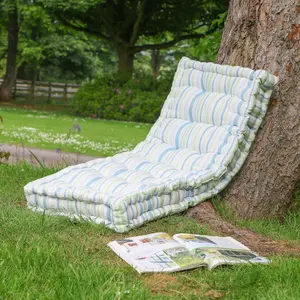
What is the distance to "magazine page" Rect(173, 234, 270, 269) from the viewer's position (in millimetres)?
4180

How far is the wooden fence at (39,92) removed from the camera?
33.1 metres

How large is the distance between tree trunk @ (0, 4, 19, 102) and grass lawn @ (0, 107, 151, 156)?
337 inches

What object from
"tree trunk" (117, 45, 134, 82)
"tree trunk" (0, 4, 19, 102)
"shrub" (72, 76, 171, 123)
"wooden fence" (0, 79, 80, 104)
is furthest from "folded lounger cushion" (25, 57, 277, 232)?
"wooden fence" (0, 79, 80, 104)

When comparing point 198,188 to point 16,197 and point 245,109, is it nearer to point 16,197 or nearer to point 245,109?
point 245,109

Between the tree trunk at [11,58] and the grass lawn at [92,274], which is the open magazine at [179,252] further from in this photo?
the tree trunk at [11,58]

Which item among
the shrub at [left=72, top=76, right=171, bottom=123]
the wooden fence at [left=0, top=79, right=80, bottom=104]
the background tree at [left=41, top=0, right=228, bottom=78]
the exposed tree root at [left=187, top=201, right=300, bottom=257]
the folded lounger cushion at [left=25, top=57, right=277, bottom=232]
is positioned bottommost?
Answer: the wooden fence at [left=0, top=79, right=80, bottom=104]

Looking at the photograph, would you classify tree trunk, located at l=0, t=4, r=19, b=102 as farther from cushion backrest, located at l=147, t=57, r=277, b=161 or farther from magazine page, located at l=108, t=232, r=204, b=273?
magazine page, located at l=108, t=232, r=204, b=273

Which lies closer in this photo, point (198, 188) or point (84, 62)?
point (198, 188)

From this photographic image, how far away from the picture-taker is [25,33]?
36.8 meters

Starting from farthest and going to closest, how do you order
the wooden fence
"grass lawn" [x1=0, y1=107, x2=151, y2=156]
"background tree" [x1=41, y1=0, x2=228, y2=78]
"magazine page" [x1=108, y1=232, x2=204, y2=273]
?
the wooden fence, "background tree" [x1=41, y1=0, x2=228, y2=78], "grass lawn" [x1=0, y1=107, x2=151, y2=156], "magazine page" [x1=108, y1=232, x2=204, y2=273]

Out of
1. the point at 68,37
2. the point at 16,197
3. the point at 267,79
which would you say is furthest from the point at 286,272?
the point at 68,37

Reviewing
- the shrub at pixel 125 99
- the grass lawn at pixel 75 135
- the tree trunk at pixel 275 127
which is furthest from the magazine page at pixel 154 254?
the shrub at pixel 125 99

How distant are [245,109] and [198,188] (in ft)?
2.43

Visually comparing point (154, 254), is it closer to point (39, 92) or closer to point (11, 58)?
point (11, 58)
